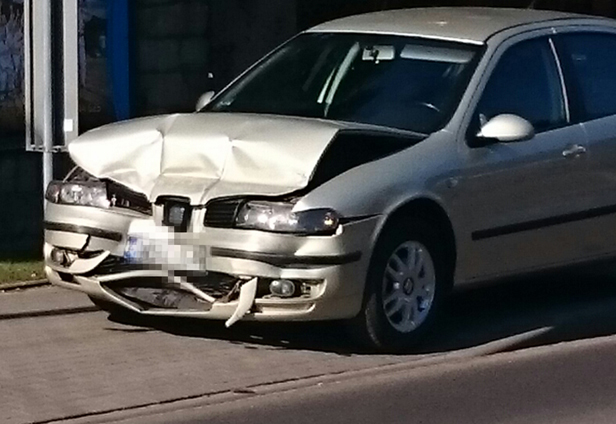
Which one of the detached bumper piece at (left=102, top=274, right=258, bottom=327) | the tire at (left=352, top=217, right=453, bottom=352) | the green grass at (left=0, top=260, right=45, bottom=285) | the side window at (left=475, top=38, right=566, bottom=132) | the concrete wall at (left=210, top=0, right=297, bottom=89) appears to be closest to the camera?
the detached bumper piece at (left=102, top=274, right=258, bottom=327)

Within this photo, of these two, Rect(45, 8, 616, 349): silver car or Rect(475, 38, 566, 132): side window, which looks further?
Rect(475, 38, 566, 132): side window

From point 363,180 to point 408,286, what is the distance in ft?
2.31

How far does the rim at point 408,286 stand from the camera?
8.65m

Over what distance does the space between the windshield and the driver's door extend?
0.23 metres

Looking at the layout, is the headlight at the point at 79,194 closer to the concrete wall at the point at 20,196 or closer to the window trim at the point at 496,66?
the window trim at the point at 496,66

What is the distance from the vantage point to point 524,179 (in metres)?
9.30

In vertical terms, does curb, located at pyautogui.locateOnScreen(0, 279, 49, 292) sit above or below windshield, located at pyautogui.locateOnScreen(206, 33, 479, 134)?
below

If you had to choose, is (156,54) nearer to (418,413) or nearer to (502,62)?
(502,62)

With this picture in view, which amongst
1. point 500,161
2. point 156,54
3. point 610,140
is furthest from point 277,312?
point 156,54

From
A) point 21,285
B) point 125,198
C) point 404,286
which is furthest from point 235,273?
point 21,285

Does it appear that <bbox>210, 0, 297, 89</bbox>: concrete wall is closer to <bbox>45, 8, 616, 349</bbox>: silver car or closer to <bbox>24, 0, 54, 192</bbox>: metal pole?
<bbox>45, 8, 616, 349</bbox>: silver car

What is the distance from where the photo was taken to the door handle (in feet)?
31.4

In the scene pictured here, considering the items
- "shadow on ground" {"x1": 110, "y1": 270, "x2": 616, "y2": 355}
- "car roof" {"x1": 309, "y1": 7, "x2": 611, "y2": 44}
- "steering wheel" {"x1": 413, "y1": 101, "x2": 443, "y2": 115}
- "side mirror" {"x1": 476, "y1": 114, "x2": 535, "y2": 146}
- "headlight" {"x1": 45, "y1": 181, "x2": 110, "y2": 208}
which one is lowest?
"shadow on ground" {"x1": 110, "y1": 270, "x2": 616, "y2": 355}

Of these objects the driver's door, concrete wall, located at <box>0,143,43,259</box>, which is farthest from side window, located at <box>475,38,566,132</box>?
concrete wall, located at <box>0,143,43,259</box>
